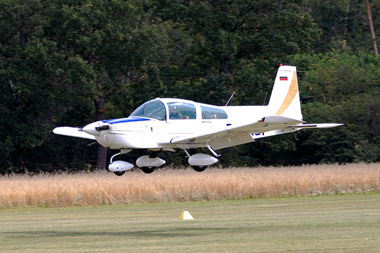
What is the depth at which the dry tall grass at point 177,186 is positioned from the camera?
21.5m

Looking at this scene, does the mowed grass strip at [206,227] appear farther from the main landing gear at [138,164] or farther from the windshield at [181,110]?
the windshield at [181,110]

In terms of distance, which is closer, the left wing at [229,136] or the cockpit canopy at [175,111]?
the left wing at [229,136]

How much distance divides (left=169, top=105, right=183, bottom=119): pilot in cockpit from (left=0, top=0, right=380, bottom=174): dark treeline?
42.5ft

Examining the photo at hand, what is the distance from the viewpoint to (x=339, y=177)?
25.2 metres

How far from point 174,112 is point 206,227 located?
427 centimetres

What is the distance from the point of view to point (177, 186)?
74.4ft

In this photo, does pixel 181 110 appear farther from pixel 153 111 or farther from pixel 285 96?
pixel 285 96

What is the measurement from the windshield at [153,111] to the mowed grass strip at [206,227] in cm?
296

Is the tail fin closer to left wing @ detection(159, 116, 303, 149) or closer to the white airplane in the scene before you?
the white airplane

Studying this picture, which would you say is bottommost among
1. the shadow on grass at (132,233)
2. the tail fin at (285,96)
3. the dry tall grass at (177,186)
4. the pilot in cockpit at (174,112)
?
the shadow on grass at (132,233)

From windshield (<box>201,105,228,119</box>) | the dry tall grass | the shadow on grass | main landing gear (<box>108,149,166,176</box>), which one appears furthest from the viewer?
the dry tall grass

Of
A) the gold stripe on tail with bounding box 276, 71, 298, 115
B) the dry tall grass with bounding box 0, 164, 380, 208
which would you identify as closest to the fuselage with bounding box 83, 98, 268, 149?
the gold stripe on tail with bounding box 276, 71, 298, 115

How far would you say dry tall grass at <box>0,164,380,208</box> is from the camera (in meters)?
21.5

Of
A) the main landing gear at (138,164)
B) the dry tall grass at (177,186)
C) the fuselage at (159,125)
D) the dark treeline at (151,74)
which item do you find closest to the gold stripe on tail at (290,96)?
the fuselage at (159,125)
